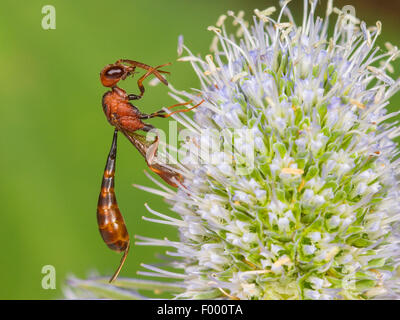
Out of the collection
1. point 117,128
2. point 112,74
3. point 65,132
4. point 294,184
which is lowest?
point 294,184

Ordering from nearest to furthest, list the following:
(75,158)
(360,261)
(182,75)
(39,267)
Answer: (360,261)
(39,267)
(75,158)
(182,75)

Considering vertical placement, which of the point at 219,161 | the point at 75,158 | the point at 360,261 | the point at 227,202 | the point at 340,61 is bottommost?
the point at 360,261

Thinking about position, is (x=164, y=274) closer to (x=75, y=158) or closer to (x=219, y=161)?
(x=219, y=161)

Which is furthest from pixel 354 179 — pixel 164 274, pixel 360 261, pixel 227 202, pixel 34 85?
pixel 34 85

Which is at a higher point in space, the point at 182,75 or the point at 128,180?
the point at 182,75
